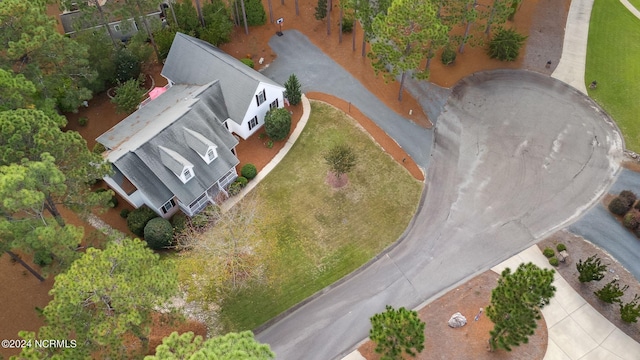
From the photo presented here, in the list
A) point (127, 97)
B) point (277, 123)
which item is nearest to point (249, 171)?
point (277, 123)

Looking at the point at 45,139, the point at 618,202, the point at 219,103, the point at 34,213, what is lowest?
the point at 618,202

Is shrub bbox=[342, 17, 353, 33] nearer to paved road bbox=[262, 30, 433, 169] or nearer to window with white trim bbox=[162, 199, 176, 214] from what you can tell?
paved road bbox=[262, 30, 433, 169]

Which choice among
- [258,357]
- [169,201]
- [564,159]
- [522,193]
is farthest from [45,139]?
[564,159]

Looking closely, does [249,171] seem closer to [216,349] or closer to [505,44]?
[216,349]

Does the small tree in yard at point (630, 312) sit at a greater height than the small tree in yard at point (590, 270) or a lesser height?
lesser

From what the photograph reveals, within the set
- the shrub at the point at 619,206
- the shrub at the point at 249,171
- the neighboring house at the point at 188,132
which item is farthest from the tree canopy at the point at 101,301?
the shrub at the point at 619,206

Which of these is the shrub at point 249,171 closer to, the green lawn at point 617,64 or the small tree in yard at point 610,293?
the small tree in yard at point 610,293

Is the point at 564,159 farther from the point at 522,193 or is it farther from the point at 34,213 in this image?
the point at 34,213
